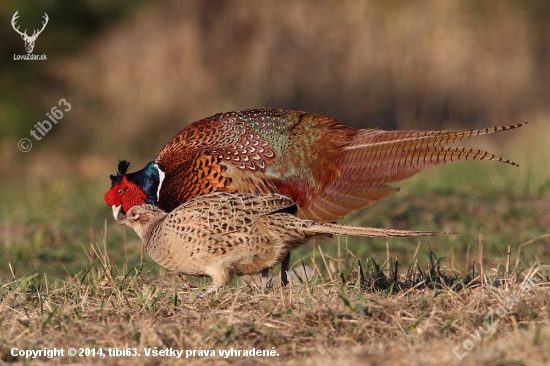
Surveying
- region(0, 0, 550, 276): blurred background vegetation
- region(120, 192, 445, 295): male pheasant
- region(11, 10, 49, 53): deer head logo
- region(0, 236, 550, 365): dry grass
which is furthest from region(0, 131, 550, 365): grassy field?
region(11, 10, 49, 53): deer head logo

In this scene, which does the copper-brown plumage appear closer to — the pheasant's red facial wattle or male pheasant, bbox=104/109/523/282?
male pheasant, bbox=104/109/523/282

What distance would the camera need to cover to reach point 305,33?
12180mm

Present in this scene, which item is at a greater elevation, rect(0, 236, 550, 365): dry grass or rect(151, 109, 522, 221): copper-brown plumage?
rect(151, 109, 522, 221): copper-brown plumage

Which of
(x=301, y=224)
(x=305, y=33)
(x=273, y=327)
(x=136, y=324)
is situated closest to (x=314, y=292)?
(x=301, y=224)

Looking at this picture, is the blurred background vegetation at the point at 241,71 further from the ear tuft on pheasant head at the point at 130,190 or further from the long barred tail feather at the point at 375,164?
the long barred tail feather at the point at 375,164

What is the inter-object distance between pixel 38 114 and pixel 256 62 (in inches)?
137

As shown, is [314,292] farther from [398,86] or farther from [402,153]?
[398,86]

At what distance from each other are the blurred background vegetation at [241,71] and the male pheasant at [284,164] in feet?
22.9

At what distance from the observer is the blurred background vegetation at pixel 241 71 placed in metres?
12.3

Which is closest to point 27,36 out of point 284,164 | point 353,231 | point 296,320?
point 284,164

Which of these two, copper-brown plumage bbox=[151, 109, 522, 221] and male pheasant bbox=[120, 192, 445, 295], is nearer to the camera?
male pheasant bbox=[120, 192, 445, 295]

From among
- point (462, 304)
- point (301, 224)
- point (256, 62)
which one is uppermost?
point (256, 62)

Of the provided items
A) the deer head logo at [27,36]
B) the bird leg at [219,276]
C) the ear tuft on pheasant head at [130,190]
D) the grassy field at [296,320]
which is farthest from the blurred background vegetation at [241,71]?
the bird leg at [219,276]

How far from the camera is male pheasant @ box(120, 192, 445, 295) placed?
3877 mm
